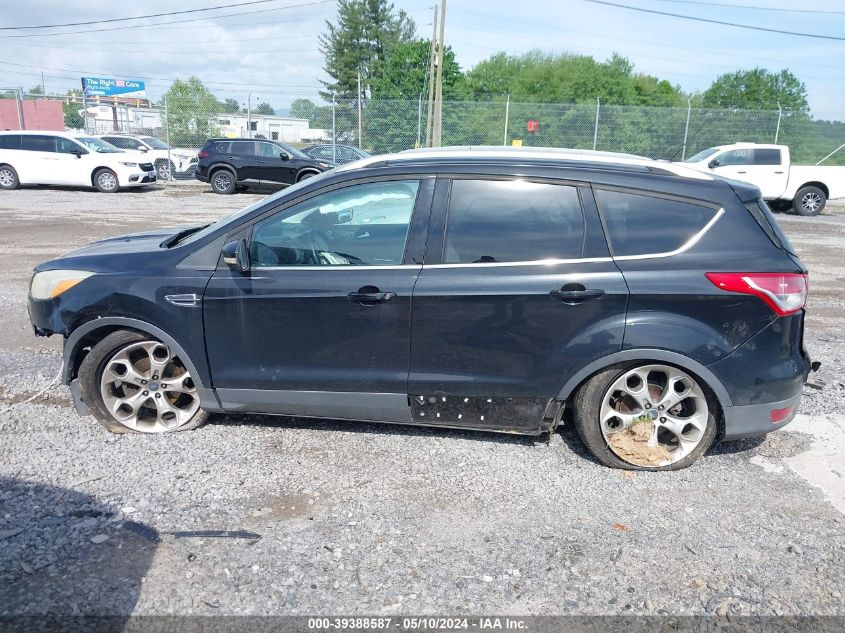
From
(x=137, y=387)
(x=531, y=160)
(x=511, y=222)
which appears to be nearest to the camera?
(x=511, y=222)

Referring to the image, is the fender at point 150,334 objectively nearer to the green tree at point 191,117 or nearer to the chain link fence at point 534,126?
the chain link fence at point 534,126

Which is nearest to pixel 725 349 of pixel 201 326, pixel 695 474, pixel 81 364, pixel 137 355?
pixel 695 474

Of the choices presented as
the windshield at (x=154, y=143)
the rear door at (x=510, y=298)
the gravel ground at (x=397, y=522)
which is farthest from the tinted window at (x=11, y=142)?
the rear door at (x=510, y=298)

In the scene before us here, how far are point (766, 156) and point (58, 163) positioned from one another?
19543 mm

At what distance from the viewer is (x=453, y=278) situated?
12.2 feet

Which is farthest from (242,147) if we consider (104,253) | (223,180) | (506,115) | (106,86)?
(106,86)

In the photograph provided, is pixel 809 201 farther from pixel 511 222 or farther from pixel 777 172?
pixel 511 222

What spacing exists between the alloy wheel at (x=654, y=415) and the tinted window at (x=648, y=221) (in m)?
0.66

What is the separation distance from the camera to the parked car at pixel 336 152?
2344 centimetres

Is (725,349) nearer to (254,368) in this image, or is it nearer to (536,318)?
(536,318)

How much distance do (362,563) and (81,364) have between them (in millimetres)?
2312

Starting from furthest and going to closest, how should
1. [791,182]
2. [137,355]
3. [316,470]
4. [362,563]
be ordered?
[791,182] < [137,355] < [316,470] < [362,563]

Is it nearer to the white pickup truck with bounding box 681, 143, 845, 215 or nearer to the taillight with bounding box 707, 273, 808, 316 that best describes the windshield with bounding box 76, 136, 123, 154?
the white pickup truck with bounding box 681, 143, 845, 215

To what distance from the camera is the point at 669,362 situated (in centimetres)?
364
